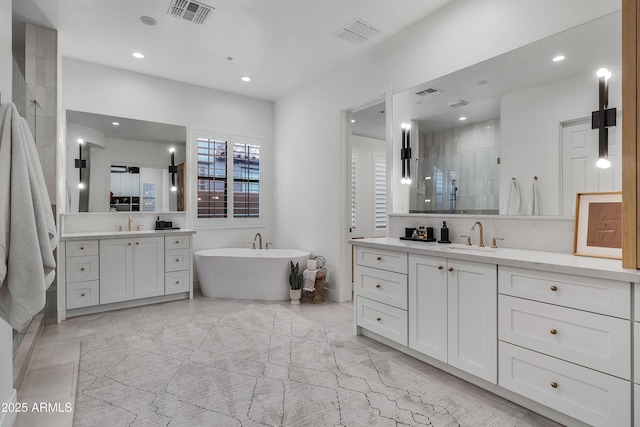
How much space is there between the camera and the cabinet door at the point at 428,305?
237cm

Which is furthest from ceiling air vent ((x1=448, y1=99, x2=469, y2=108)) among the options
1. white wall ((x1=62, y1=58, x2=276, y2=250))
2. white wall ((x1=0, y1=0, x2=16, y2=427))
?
white wall ((x1=62, y1=58, x2=276, y2=250))

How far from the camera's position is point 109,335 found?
3184 mm

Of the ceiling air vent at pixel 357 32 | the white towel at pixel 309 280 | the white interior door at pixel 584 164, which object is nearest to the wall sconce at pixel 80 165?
the white towel at pixel 309 280

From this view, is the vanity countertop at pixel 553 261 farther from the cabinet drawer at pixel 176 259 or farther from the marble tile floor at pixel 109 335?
the cabinet drawer at pixel 176 259

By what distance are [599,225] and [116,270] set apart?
4.54 metres

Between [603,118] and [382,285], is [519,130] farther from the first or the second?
[382,285]

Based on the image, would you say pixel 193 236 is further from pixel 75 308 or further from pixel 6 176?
pixel 6 176

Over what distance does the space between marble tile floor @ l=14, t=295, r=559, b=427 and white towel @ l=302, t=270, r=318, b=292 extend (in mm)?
216

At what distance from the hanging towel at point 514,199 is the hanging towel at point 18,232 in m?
2.89

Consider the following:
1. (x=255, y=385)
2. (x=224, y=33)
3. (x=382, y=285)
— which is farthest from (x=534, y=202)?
(x=224, y=33)

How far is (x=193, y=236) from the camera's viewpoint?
492 centimetres

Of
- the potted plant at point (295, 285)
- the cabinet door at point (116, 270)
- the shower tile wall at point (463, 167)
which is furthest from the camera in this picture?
the potted plant at point (295, 285)

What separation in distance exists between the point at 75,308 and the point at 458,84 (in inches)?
180

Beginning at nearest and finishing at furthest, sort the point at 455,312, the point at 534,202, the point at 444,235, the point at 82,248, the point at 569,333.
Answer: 1. the point at 569,333
2. the point at 455,312
3. the point at 534,202
4. the point at 444,235
5. the point at 82,248
